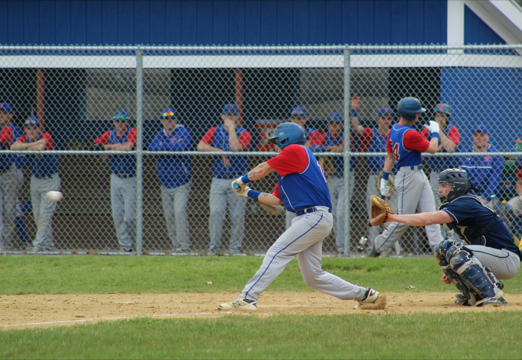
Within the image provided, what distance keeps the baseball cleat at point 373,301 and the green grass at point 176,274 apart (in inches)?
58.4

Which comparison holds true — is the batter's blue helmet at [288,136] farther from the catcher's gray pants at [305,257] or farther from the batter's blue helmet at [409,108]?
the batter's blue helmet at [409,108]

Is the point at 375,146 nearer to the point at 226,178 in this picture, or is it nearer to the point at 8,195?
the point at 226,178

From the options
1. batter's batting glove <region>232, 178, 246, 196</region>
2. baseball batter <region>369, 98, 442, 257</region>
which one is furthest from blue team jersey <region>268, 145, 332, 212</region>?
baseball batter <region>369, 98, 442, 257</region>

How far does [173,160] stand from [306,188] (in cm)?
425

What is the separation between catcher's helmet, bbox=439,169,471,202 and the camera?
5.76 metres

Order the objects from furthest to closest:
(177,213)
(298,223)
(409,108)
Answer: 1. (177,213)
2. (409,108)
3. (298,223)

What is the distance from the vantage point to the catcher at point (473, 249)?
5707 mm

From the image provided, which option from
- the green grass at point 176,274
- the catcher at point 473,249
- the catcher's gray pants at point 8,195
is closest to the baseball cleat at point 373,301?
the catcher at point 473,249

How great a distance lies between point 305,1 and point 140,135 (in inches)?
176

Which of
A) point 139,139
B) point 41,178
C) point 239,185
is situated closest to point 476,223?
point 239,185

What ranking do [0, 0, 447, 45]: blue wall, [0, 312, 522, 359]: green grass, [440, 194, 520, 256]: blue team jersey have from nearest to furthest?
[0, 312, 522, 359]: green grass
[440, 194, 520, 256]: blue team jersey
[0, 0, 447, 45]: blue wall

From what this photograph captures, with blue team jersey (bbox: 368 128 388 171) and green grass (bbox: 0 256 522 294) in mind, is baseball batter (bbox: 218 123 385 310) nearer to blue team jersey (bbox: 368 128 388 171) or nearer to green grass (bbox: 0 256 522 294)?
green grass (bbox: 0 256 522 294)

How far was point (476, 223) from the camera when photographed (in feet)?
19.1

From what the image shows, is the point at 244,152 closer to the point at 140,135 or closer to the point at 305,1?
the point at 140,135
